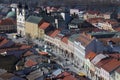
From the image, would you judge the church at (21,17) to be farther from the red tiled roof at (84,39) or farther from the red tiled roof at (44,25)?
the red tiled roof at (84,39)

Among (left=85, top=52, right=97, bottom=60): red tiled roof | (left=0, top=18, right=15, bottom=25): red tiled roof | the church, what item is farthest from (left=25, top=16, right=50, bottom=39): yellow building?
(left=85, top=52, right=97, bottom=60): red tiled roof

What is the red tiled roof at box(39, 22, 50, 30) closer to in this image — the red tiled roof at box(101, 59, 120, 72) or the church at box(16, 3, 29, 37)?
the church at box(16, 3, 29, 37)

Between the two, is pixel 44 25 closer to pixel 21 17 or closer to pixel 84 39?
pixel 21 17

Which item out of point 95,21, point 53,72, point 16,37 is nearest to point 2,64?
point 53,72

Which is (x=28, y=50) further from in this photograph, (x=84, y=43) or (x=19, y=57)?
(x=84, y=43)

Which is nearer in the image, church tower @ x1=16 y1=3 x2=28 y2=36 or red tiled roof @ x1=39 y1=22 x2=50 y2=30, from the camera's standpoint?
red tiled roof @ x1=39 y1=22 x2=50 y2=30

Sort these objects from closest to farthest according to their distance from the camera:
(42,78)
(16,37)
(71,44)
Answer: (42,78) → (71,44) → (16,37)

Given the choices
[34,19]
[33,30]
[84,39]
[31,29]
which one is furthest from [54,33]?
[84,39]
